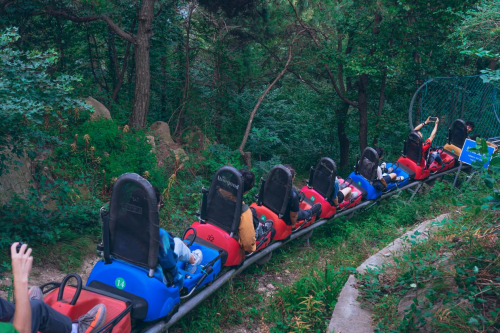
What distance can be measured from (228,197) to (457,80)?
8807 millimetres

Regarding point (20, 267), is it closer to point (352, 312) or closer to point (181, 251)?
point (181, 251)

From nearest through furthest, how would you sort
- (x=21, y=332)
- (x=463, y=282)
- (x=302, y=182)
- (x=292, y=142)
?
1. (x=21, y=332)
2. (x=463, y=282)
3. (x=302, y=182)
4. (x=292, y=142)

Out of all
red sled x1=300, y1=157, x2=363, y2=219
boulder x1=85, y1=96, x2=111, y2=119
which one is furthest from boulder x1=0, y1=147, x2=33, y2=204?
red sled x1=300, y1=157, x2=363, y2=219

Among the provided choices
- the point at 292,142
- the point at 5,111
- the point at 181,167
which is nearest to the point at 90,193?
the point at 181,167

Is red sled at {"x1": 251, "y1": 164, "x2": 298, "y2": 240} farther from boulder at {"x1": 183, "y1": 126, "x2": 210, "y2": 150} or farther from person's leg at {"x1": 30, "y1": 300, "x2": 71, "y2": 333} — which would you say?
boulder at {"x1": 183, "y1": 126, "x2": 210, "y2": 150}

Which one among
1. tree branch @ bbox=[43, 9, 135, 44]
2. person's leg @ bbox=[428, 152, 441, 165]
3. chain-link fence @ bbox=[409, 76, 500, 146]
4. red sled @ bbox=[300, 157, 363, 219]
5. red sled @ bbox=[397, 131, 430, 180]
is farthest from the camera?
chain-link fence @ bbox=[409, 76, 500, 146]

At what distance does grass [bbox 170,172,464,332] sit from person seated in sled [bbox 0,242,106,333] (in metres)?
1.48

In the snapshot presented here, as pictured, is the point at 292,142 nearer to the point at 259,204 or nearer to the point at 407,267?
the point at 259,204

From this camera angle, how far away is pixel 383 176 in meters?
8.90

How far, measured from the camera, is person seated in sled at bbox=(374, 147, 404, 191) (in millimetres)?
8484

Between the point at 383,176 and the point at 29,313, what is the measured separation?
308 inches

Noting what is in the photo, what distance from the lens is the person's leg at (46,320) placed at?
265 cm

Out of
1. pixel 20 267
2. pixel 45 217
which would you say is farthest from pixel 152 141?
pixel 20 267

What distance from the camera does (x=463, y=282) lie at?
3.57 metres
